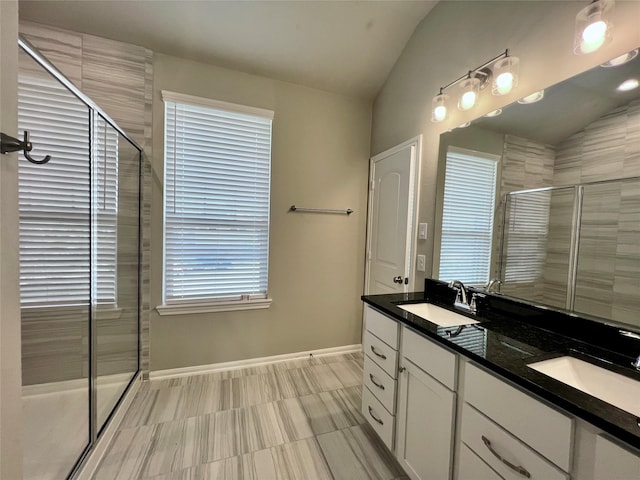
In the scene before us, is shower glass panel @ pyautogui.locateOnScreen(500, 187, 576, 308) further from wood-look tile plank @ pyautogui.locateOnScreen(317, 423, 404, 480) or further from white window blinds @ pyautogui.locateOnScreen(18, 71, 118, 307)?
white window blinds @ pyautogui.locateOnScreen(18, 71, 118, 307)

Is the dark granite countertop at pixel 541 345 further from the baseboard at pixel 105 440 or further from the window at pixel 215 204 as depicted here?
the baseboard at pixel 105 440

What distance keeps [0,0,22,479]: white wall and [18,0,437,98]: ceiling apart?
1.54 meters

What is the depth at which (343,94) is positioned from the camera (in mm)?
2678

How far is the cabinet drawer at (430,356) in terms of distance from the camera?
112 cm

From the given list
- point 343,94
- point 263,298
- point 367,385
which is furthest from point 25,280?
point 343,94

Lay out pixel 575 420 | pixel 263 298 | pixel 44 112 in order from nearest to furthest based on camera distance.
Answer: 1. pixel 575 420
2. pixel 44 112
3. pixel 263 298

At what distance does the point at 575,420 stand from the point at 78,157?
8.53 feet

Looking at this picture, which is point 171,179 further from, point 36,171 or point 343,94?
point 343,94

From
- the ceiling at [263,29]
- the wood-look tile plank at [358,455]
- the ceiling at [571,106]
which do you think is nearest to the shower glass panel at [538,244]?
the ceiling at [571,106]

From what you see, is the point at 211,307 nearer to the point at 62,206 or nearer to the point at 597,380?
the point at 62,206

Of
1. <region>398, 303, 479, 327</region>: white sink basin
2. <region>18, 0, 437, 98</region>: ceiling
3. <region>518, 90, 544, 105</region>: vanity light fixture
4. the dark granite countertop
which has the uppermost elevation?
<region>18, 0, 437, 98</region>: ceiling

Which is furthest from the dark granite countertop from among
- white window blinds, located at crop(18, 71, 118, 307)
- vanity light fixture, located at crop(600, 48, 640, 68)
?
Answer: white window blinds, located at crop(18, 71, 118, 307)

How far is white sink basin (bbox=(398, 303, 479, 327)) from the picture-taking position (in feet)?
4.99

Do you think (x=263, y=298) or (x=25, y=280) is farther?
(x=263, y=298)
